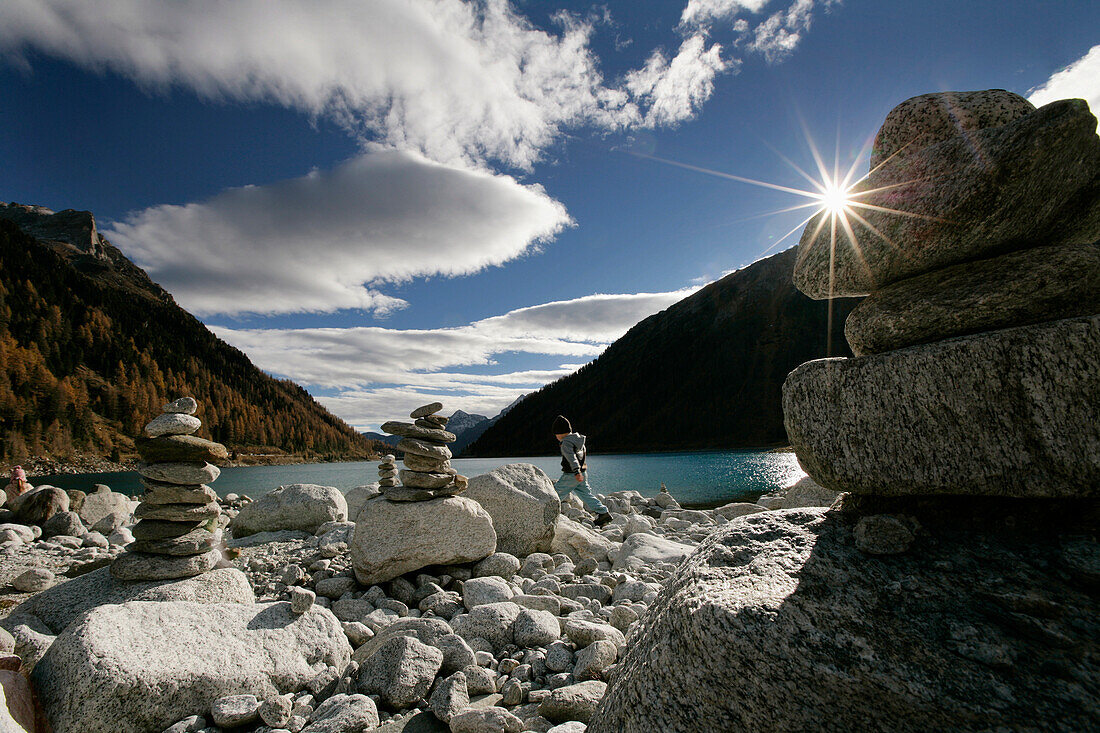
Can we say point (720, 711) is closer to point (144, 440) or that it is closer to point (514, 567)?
point (514, 567)

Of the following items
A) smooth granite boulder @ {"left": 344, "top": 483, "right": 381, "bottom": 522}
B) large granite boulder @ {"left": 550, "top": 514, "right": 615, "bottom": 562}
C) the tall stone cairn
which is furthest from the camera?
smooth granite boulder @ {"left": 344, "top": 483, "right": 381, "bottom": 522}

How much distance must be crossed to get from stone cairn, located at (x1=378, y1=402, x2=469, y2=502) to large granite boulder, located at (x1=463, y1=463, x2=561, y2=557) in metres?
1.22

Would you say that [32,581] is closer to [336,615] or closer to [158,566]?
[158,566]

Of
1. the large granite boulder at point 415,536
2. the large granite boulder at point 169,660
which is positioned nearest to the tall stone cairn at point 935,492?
the large granite boulder at point 169,660

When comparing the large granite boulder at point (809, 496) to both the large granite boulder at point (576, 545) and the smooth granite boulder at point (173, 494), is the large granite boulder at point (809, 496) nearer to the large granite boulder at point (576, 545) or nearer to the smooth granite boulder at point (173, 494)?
the large granite boulder at point (576, 545)

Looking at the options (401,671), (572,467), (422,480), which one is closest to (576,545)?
(572,467)

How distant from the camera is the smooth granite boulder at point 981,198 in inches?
101

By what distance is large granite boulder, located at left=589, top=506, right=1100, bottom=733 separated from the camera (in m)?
1.81

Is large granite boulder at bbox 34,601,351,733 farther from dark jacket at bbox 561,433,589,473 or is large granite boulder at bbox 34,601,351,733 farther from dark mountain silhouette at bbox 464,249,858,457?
dark mountain silhouette at bbox 464,249,858,457

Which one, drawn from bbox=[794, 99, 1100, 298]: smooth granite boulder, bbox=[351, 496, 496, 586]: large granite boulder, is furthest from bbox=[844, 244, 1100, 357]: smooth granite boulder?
bbox=[351, 496, 496, 586]: large granite boulder

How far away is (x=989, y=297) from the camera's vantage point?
8.66ft

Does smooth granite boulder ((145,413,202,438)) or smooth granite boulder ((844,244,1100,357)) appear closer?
smooth granite boulder ((844,244,1100,357))

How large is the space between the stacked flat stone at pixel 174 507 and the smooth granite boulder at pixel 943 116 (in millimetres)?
9049

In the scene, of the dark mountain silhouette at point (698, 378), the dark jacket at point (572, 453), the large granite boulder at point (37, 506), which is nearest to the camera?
the dark jacket at point (572, 453)
